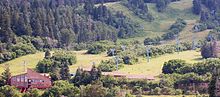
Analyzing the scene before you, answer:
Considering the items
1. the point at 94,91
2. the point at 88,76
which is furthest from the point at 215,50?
the point at 94,91

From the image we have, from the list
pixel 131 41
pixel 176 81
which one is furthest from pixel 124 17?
pixel 176 81

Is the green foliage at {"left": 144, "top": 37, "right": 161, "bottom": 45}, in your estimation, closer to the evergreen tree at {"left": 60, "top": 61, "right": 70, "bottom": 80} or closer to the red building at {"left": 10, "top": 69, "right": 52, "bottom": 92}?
the evergreen tree at {"left": 60, "top": 61, "right": 70, "bottom": 80}

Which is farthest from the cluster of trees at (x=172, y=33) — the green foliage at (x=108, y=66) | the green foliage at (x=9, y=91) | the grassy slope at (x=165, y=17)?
the green foliage at (x=9, y=91)

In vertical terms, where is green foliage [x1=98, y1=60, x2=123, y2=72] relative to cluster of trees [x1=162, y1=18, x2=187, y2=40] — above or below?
above

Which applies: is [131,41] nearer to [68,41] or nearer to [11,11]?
[68,41]

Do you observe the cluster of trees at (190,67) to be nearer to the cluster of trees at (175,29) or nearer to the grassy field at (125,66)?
the grassy field at (125,66)

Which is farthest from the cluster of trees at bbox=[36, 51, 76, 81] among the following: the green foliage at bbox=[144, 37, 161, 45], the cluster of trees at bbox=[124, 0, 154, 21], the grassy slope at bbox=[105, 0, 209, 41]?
the cluster of trees at bbox=[124, 0, 154, 21]
